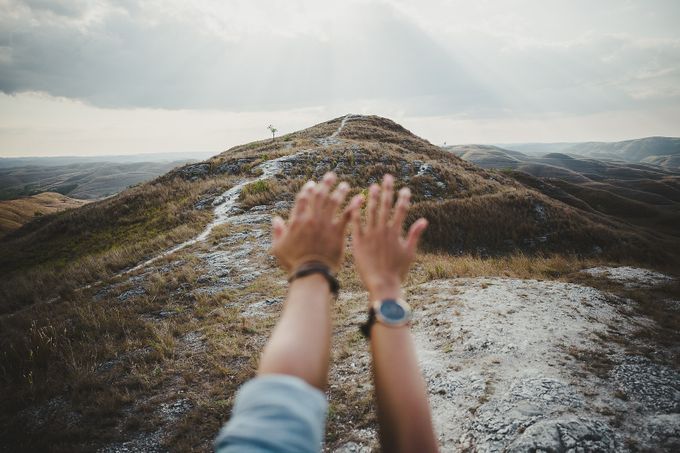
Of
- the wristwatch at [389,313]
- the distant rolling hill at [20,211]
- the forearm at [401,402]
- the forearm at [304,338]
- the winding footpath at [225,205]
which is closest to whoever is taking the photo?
the forearm at [304,338]

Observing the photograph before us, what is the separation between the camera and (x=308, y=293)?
1.55 m

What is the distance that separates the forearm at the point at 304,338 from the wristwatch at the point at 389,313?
240 mm

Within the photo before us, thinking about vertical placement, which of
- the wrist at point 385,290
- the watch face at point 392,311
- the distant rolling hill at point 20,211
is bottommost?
the distant rolling hill at point 20,211

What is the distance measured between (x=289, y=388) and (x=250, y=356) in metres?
6.46

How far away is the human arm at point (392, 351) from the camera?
1415 mm

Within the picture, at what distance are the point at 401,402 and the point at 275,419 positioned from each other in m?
0.57

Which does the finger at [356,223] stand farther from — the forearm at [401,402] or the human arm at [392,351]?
the forearm at [401,402]

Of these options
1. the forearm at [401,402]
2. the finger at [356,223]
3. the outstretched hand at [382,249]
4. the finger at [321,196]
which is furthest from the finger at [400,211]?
the forearm at [401,402]

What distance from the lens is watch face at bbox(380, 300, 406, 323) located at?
1600mm

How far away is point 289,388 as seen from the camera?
1204 millimetres

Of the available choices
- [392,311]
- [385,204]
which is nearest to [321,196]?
[385,204]

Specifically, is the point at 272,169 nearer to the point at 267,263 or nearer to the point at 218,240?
the point at 218,240

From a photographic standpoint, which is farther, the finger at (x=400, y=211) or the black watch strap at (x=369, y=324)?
the finger at (x=400, y=211)

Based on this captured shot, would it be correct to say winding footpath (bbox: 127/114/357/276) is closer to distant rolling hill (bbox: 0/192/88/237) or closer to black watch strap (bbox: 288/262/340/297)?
black watch strap (bbox: 288/262/340/297)
